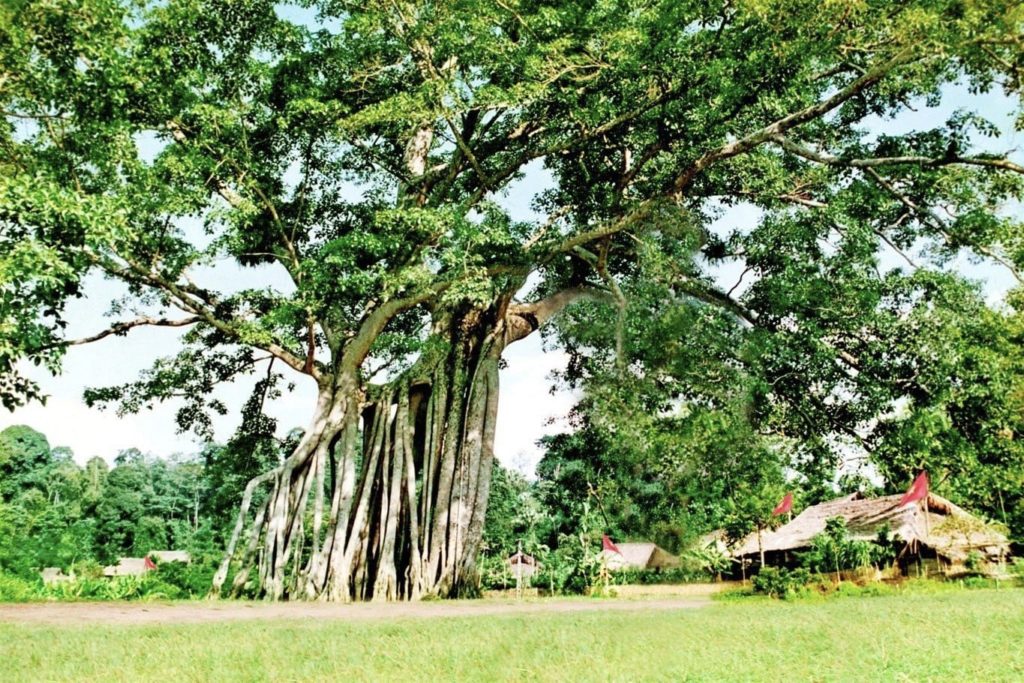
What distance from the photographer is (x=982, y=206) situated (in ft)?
30.7

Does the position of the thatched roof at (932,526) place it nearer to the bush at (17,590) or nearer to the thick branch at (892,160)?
the thick branch at (892,160)

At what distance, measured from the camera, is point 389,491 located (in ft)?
34.1

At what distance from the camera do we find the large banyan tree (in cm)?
817

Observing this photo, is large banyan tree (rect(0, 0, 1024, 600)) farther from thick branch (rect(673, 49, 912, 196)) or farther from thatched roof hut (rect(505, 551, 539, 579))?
thatched roof hut (rect(505, 551, 539, 579))

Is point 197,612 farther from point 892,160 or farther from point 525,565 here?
point 525,565

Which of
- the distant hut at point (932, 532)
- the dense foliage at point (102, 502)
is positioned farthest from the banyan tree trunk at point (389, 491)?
the dense foliage at point (102, 502)

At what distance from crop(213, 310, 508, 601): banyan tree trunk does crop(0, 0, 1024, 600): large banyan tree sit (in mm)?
35

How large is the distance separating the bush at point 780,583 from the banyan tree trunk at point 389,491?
4473 millimetres

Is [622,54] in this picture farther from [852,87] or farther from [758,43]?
[852,87]

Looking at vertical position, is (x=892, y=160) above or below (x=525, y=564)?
above

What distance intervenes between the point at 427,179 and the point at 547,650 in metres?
8.46

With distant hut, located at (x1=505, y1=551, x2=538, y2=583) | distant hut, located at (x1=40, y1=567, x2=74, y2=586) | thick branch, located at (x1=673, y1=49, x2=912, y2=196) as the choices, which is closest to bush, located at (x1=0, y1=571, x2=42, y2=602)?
distant hut, located at (x1=40, y1=567, x2=74, y2=586)

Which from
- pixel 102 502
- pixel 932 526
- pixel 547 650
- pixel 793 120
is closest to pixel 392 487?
pixel 793 120

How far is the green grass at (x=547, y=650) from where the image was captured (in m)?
3.15
